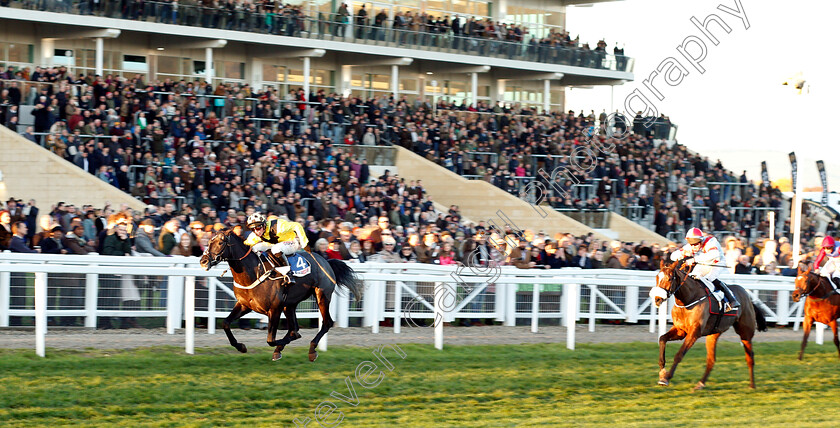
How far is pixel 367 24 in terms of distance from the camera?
2836 centimetres

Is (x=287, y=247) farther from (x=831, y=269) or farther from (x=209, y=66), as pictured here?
(x=209, y=66)

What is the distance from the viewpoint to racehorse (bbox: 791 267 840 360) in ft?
38.4

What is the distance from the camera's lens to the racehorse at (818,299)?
460 inches

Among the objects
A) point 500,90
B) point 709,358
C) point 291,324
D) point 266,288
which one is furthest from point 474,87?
point 266,288

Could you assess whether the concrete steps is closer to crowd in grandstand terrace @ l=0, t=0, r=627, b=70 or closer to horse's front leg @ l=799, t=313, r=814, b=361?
crowd in grandstand terrace @ l=0, t=0, r=627, b=70

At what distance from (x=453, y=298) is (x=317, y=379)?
3.21 metres

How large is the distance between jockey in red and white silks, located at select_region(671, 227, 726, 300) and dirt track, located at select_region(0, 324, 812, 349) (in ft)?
8.09

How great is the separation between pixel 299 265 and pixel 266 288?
1.28ft

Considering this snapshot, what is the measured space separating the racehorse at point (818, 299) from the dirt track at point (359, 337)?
4.87 ft

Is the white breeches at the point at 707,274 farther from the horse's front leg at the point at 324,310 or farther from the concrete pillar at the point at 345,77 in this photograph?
the concrete pillar at the point at 345,77

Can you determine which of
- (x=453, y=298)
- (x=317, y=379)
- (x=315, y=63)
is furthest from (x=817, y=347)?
(x=315, y=63)

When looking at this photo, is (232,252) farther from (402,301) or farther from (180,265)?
(402,301)

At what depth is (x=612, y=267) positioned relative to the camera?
582 inches

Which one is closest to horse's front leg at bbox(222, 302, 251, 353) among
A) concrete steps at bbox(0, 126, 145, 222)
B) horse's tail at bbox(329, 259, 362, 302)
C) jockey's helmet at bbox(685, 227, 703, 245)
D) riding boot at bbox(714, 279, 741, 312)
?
horse's tail at bbox(329, 259, 362, 302)
